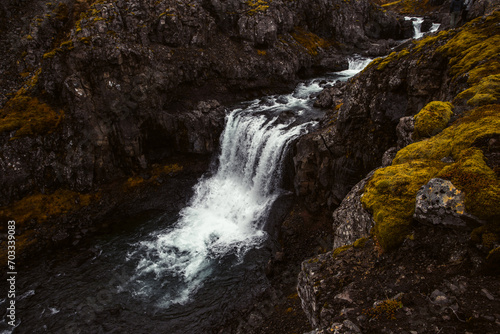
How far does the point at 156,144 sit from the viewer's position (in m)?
32.4

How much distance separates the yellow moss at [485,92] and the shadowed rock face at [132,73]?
25.8 m

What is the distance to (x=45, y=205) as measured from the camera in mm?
26781

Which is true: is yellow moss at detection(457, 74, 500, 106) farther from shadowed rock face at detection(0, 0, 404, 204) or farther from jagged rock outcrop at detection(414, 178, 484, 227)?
shadowed rock face at detection(0, 0, 404, 204)

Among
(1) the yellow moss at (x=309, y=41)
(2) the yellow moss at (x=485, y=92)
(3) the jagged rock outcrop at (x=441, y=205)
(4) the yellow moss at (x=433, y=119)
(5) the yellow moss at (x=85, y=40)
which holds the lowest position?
(3) the jagged rock outcrop at (x=441, y=205)

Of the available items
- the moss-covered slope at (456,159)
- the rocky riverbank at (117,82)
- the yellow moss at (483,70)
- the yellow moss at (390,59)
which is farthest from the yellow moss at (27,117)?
the yellow moss at (483,70)

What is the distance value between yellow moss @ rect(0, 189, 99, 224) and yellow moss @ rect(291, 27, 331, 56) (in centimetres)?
4085

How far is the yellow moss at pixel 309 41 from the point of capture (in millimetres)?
46434

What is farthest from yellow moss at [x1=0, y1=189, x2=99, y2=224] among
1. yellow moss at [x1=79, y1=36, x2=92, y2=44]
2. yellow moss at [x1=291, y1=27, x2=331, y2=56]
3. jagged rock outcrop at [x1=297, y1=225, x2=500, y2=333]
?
yellow moss at [x1=291, y1=27, x2=331, y2=56]

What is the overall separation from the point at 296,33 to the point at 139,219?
4166 cm

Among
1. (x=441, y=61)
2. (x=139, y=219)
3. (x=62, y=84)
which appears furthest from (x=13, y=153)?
(x=441, y=61)

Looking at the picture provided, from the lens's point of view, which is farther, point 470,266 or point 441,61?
point 441,61

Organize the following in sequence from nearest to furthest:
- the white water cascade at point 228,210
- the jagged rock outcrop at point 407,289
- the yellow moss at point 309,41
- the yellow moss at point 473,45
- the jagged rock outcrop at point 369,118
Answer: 1. the jagged rock outcrop at point 407,289
2. the yellow moss at point 473,45
3. the jagged rock outcrop at point 369,118
4. the white water cascade at point 228,210
5. the yellow moss at point 309,41

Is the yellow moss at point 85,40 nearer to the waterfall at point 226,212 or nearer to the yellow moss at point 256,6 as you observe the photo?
the waterfall at point 226,212

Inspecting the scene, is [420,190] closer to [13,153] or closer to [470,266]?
[470,266]
